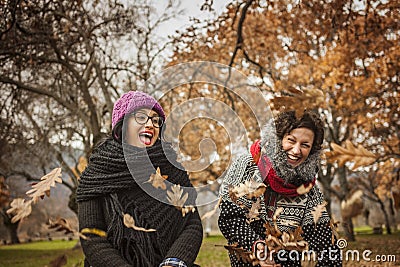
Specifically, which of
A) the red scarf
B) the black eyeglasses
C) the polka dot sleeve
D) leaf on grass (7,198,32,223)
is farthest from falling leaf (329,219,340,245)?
leaf on grass (7,198,32,223)

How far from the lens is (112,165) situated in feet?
6.06

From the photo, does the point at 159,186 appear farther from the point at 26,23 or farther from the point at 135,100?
the point at 26,23

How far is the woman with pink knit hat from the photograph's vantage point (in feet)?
5.79

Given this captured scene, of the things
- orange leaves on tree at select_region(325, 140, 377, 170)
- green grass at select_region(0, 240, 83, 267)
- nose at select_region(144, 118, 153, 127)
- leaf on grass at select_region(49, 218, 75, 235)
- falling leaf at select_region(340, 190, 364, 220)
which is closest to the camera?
orange leaves on tree at select_region(325, 140, 377, 170)

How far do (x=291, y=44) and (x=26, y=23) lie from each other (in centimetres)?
714

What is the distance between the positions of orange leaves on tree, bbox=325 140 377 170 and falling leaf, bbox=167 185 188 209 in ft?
2.29

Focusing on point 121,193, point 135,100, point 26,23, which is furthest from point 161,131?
point 26,23

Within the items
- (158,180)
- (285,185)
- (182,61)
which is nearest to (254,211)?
(285,185)

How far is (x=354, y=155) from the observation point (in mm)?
1177

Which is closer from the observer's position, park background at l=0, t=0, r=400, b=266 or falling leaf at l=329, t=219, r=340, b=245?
falling leaf at l=329, t=219, r=340, b=245

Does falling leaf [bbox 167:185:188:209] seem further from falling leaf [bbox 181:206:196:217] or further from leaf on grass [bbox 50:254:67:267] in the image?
leaf on grass [bbox 50:254:67:267]

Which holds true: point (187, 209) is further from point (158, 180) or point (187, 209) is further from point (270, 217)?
point (270, 217)

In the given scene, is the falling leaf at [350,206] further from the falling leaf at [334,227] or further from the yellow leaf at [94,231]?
the yellow leaf at [94,231]

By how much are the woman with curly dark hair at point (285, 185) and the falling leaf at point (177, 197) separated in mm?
229
